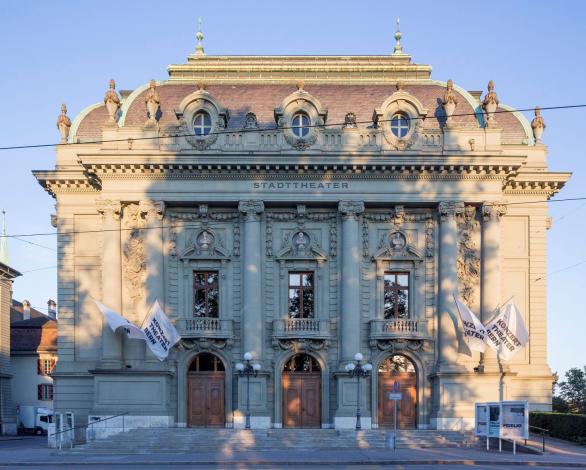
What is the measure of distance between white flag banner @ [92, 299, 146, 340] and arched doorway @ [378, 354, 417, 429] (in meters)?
11.2

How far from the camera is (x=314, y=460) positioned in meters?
29.8

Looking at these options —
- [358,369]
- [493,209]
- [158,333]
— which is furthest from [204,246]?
[493,209]

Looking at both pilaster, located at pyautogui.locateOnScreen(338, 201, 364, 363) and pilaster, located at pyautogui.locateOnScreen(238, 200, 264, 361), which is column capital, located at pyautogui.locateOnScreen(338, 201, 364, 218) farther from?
pilaster, located at pyautogui.locateOnScreen(238, 200, 264, 361)

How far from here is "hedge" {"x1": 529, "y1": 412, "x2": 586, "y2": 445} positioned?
36656 mm

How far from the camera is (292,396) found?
41906 mm

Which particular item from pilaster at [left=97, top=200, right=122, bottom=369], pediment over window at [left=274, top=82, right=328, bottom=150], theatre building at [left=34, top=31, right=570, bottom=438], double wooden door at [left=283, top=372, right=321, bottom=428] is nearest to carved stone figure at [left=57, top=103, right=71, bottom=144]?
theatre building at [left=34, top=31, right=570, bottom=438]

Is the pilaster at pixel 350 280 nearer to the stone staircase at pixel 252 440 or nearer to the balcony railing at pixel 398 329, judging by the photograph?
the balcony railing at pixel 398 329

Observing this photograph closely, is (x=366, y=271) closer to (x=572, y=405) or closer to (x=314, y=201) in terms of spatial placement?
(x=314, y=201)

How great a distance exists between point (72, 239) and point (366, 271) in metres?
14.2

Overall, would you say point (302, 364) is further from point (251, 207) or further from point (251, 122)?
point (251, 122)

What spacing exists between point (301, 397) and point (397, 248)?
8.26m

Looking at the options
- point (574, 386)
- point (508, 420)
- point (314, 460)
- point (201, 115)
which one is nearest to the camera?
point (314, 460)

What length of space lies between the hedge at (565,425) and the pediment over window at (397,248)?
29.6 feet

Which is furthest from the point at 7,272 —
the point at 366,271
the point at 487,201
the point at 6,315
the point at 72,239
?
the point at 487,201
